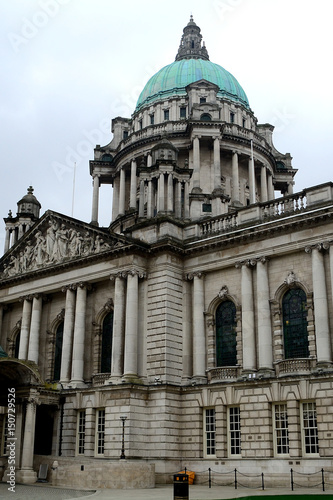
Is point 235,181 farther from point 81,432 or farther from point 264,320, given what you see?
point 81,432

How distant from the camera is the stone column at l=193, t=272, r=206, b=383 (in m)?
37.6

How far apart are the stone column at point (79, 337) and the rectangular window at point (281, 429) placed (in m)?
13.5

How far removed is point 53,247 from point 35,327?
19.8 feet

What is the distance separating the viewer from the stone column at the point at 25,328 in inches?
1774

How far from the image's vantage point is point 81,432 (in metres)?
39.4

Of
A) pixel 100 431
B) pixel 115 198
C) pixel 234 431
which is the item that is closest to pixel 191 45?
pixel 115 198

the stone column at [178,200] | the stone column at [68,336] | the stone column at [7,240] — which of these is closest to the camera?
the stone column at [68,336]

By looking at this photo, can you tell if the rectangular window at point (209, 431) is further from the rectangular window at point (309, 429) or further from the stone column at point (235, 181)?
the stone column at point (235, 181)

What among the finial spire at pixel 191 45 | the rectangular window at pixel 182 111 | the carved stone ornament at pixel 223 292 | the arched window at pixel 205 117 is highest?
the finial spire at pixel 191 45

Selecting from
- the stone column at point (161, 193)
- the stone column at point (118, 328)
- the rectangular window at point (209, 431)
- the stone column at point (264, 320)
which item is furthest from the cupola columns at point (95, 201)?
the rectangular window at point (209, 431)

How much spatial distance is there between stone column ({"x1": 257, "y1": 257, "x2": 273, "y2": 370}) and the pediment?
9534mm

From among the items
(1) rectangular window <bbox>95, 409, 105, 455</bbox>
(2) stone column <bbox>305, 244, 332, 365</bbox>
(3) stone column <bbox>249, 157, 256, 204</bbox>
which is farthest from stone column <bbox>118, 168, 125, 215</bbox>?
(2) stone column <bbox>305, 244, 332, 365</bbox>

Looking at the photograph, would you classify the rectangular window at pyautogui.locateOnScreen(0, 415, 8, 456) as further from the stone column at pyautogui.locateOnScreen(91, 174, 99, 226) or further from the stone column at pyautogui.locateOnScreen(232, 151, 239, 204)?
the stone column at pyautogui.locateOnScreen(232, 151, 239, 204)

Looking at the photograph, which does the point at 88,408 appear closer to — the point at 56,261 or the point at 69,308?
the point at 69,308
